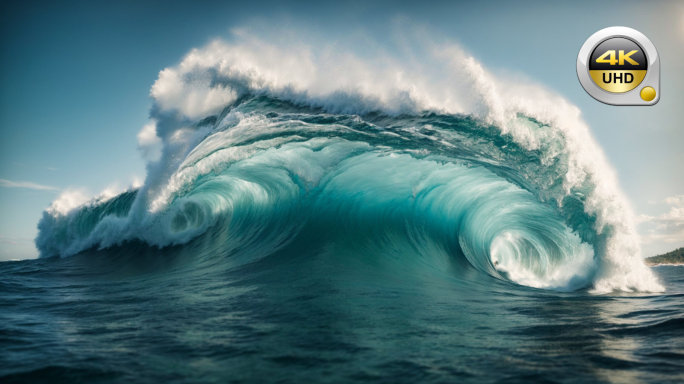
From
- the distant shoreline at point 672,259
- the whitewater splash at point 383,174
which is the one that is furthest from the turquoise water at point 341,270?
the distant shoreline at point 672,259

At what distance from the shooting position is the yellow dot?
768 centimetres

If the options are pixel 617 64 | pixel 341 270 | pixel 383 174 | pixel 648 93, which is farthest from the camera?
pixel 383 174

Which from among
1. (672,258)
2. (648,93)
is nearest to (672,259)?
(672,258)

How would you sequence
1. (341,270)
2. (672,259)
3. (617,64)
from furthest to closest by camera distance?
1. (672,259)
2. (617,64)
3. (341,270)

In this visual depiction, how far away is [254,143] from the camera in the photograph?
33.8 feet

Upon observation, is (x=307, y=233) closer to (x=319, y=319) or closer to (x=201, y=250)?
(x=201, y=250)

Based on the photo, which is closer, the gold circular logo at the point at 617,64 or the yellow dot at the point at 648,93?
the yellow dot at the point at 648,93

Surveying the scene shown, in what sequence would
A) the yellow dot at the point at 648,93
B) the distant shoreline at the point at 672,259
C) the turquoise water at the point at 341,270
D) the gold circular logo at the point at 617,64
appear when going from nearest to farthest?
1. the turquoise water at the point at 341,270
2. the yellow dot at the point at 648,93
3. the gold circular logo at the point at 617,64
4. the distant shoreline at the point at 672,259

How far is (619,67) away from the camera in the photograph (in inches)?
314

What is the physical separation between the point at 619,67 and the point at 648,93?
72cm

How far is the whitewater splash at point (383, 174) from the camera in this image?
795cm

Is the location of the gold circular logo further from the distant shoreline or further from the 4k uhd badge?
the distant shoreline

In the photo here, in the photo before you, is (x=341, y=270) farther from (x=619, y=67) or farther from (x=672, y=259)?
(x=672, y=259)

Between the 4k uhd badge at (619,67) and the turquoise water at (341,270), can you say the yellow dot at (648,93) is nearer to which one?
the 4k uhd badge at (619,67)
